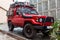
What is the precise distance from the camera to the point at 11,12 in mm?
12094

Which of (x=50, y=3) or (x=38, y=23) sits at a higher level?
(x=50, y=3)

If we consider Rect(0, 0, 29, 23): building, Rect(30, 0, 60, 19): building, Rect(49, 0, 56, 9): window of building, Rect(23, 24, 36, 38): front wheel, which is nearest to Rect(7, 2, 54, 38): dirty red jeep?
Rect(23, 24, 36, 38): front wheel

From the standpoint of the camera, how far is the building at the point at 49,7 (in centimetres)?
1082

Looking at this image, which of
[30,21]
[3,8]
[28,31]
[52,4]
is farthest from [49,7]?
[3,8]

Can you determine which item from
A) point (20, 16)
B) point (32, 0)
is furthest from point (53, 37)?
point (32, 0)

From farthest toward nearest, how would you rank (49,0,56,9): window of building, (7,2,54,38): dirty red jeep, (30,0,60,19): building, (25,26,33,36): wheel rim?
(49,0,56,9): window of building, (30,0,60,19): building, (25,26,33,36): wheel rim, (7,2,54,38): dirty red jeep

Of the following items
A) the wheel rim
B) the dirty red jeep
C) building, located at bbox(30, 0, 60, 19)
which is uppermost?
building, located at bbox(30, 0, 60, 19)

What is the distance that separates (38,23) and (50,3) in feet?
9.12

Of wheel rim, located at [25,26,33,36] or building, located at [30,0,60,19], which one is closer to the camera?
wheel rim, located at [25,26,33,36]

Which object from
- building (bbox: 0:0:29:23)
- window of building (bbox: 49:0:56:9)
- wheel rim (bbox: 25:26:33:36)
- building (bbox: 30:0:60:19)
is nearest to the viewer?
wheel rim (bbox: 25:26:33:36)

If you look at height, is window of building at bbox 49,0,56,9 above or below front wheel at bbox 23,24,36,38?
above

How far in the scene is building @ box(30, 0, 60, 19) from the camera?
426 inches

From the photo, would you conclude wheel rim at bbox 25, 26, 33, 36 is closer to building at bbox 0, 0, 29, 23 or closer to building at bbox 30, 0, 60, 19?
building at bbox 30, 0, 60, 19

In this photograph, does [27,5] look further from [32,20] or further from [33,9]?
[32,20]
